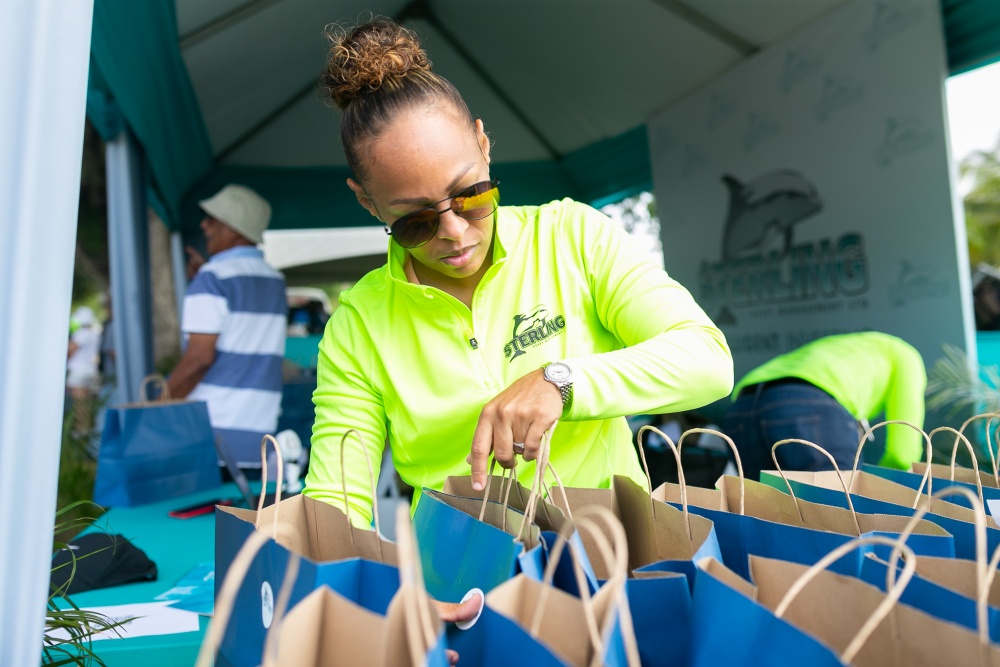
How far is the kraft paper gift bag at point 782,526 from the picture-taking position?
30.3 inches

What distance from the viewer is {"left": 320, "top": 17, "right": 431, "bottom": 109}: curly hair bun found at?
1.09 metres

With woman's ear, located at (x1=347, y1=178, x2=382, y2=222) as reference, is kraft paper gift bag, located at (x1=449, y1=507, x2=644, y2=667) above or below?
below

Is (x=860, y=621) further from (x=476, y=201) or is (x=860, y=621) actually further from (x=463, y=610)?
(x=476, y=201)

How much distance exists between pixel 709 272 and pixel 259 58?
3.25 metres

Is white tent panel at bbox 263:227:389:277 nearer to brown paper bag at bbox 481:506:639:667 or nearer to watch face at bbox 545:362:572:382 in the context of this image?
watch face at bbox 545:362:572:382

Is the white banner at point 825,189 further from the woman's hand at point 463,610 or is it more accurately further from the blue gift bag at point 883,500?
the woman's hand at point 463,610

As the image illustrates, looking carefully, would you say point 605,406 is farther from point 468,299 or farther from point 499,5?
point 499,5

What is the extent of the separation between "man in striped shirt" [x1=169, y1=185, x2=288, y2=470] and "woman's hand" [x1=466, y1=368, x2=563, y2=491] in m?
2.25

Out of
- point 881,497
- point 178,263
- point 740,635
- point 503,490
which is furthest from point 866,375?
point 178,263

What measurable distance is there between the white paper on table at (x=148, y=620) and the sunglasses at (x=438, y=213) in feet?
2.41

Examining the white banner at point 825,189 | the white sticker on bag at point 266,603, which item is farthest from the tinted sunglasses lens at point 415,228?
the white banner at point 825,189

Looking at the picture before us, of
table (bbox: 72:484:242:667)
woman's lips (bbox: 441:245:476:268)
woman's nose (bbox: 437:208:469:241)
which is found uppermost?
woman's nose (bbox: 437:208:469:241)

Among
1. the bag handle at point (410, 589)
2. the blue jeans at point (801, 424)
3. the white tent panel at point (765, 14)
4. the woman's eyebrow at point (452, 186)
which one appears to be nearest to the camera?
the bag handle at point (410, 589)

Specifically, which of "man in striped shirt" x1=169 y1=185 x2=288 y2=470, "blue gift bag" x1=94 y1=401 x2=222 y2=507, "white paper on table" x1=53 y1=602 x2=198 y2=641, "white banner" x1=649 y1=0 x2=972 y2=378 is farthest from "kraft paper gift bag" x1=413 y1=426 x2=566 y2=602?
"white banner" x1=649 y1=0 x2=972 y2=378
